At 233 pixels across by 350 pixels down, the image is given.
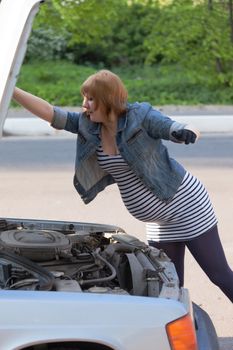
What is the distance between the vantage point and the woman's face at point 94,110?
13.5 ft

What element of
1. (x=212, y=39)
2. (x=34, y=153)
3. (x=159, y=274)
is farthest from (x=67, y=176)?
(x=212, y=39)

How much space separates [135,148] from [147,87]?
1438 centimetres

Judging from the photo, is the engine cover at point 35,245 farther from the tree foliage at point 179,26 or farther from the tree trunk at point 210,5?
the tree trunk at point 210,5

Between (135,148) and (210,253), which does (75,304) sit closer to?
(135,148)

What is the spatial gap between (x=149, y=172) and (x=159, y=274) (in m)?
0.72

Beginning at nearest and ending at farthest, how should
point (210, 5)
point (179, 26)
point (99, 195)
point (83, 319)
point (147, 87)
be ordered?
point (83, 319) < point (99, 195) < point (179, 26) < point (210, 5) < point (147, 87)

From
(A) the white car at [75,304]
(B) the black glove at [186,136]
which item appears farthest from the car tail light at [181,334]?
(B) the black glove at [186,136]

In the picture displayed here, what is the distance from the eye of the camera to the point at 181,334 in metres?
3.16

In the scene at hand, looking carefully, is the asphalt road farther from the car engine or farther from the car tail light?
the car tail light

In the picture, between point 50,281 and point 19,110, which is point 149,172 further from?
point 19,110

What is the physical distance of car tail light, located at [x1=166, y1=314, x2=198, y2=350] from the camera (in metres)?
3.14

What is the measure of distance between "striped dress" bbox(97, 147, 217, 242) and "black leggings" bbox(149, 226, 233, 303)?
0.04 m

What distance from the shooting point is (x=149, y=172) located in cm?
420

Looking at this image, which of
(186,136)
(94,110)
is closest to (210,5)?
(94,110)
